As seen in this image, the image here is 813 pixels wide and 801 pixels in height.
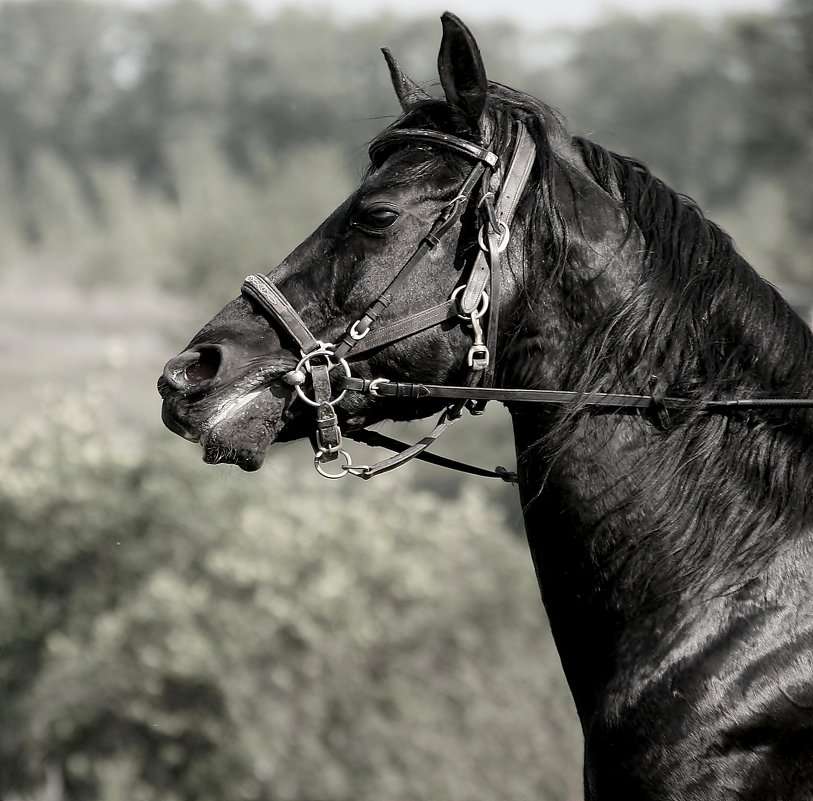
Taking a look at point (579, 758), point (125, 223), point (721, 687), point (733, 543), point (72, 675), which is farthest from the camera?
point (125, 223)

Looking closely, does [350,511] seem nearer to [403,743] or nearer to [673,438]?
[403,743]

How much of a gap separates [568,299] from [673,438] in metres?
0.45

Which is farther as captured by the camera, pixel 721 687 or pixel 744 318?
pixel 744 318

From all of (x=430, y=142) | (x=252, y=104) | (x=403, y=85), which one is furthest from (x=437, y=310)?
(x=252, y=104)

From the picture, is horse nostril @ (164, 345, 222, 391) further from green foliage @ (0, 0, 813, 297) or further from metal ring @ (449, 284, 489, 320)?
green foliage @ (0, 0, 813, 297)

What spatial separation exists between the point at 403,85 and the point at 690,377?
4.17ft

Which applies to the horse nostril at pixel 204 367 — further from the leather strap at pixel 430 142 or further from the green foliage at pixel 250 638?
the green foliage at pixel 250 638

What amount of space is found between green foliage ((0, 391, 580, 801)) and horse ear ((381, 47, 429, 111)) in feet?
14.4

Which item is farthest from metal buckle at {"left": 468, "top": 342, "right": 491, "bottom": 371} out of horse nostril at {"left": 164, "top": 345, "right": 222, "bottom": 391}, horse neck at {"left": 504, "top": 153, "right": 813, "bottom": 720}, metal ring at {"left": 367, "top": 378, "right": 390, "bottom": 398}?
horse nostril at {"left": 164, "top": 345, "right": 222, "bottom": 391}

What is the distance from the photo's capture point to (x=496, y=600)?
7941 millimetres

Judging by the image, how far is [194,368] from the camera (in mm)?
2785

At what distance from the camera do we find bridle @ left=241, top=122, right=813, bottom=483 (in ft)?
9.00

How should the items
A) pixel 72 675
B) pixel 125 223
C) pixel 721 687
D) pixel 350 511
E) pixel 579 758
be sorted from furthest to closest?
pixel 125 223
pixel 350 511
pixel 72 675
pixel 579 758
pixel 721 687

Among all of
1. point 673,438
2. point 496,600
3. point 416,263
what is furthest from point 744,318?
point 496,600
